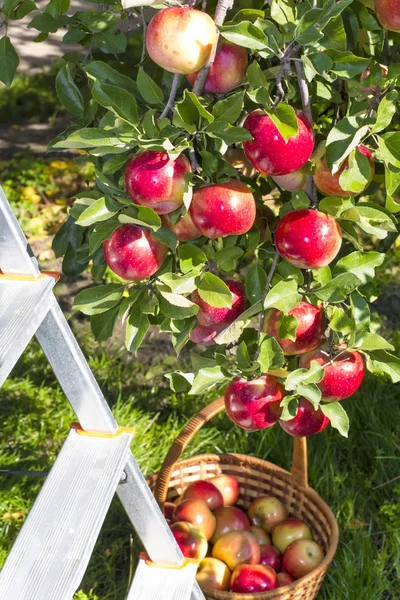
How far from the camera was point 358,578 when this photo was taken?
1.94 m

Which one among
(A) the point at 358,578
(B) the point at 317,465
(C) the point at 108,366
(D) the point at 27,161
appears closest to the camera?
(A) the point at 358,578

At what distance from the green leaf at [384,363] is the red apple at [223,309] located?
225 mm

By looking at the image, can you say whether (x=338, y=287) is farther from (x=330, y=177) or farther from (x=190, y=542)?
(x=190, y=542)

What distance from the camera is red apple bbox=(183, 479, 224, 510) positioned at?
6.72 ft

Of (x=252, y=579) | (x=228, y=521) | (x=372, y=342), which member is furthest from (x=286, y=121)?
(x=228, y=521)

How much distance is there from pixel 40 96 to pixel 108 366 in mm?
2428

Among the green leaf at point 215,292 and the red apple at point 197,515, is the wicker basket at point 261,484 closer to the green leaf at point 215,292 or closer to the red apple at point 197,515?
the red apple at point 197,515

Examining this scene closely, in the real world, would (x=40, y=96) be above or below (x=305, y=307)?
below

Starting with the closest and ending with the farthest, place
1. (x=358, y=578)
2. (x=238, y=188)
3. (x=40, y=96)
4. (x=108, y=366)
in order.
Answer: (x=238, y=188) → (x=358, y=578) → (x=108, y=366) → (x=40, y=96)

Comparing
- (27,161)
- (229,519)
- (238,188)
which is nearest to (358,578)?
(229,519)

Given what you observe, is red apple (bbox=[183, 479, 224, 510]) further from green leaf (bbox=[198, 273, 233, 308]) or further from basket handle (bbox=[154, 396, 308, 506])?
green leaf (bbox=[198, 273, 233, 308])

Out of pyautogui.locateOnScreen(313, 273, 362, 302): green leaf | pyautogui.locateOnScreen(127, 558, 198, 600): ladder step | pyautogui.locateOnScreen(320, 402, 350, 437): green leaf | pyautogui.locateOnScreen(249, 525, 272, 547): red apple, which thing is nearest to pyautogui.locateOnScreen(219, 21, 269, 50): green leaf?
pyautogui.locateOnScreen(313, 273, 362, 302): green leaf

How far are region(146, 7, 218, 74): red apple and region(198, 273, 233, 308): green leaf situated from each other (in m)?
0.30

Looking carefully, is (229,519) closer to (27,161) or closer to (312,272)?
(312,272)
